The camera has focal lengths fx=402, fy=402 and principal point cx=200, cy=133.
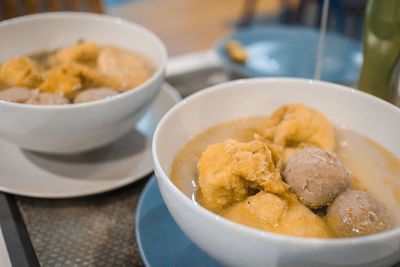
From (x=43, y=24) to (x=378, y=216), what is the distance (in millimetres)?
847

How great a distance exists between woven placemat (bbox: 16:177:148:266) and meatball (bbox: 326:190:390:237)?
294mm

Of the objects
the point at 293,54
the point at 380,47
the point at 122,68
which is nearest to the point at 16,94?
the point at 122,68

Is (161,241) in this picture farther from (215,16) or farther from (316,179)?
(215,16)

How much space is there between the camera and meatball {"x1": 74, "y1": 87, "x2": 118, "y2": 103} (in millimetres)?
717

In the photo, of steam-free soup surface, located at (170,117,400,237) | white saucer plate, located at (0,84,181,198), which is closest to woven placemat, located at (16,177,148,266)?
white saucer plate, located at (0,84,181,198)

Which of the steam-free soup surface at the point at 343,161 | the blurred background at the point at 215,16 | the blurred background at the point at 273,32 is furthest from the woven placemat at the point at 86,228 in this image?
the blurred background at the point at 215,16

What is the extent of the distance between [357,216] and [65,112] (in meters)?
0.46

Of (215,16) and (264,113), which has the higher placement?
(264,113)

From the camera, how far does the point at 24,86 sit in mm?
790

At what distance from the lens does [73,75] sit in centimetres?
77

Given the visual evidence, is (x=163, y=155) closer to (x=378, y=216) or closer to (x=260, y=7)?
(x=378, y=216)

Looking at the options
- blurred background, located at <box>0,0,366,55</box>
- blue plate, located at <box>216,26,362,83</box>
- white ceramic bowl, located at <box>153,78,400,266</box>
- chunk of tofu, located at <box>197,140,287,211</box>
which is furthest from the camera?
blurred background, located at <box>0,0,366,55</box>

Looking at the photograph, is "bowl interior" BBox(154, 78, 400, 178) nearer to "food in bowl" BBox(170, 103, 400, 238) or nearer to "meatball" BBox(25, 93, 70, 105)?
"food in bowl" BBox(170, 103, 400, 238)

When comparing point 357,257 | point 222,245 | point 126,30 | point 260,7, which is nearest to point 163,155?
point 222,245
